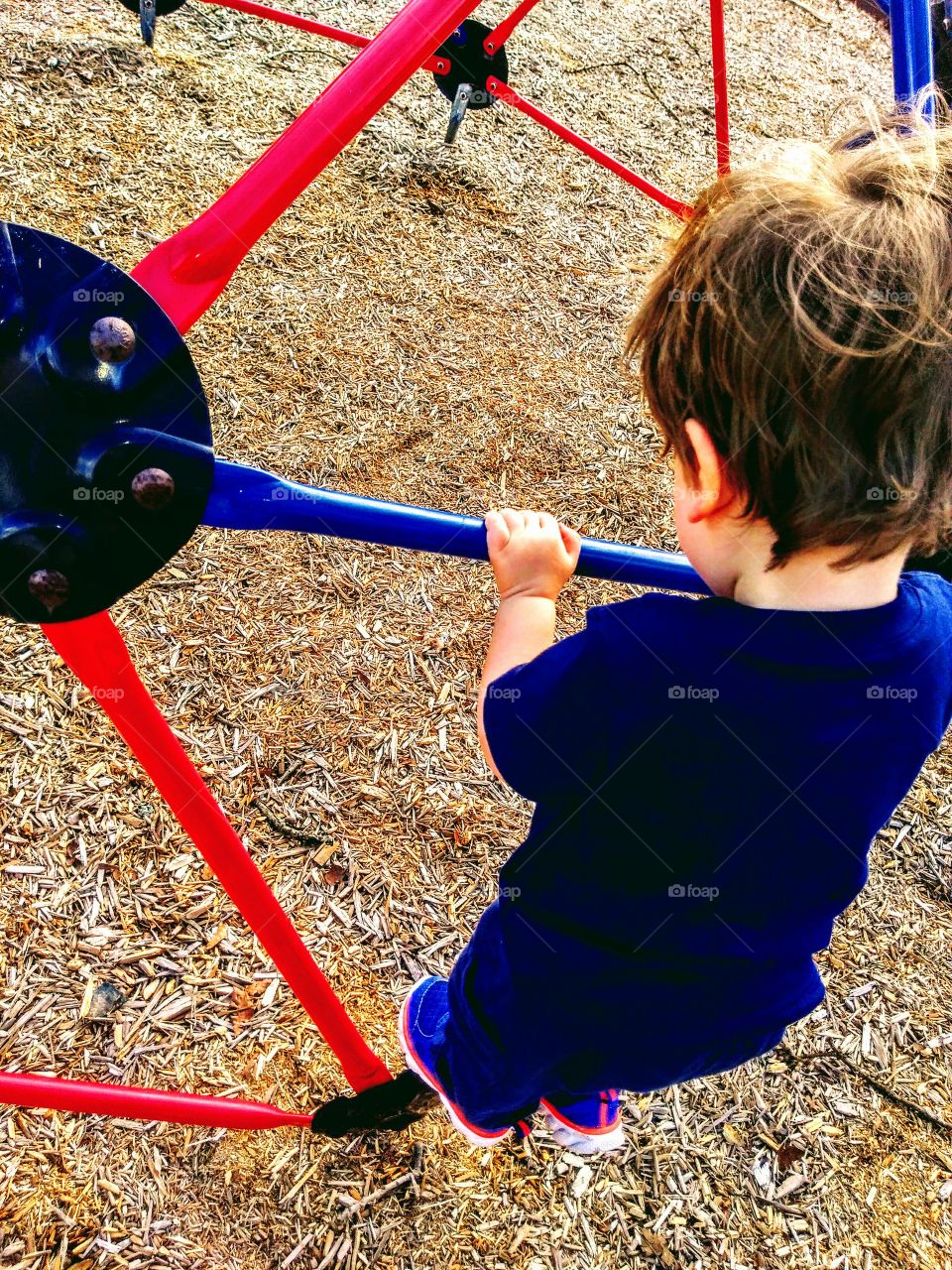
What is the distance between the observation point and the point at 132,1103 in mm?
1165

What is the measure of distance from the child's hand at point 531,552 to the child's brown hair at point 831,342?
0.19 metres

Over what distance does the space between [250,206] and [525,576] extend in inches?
16.8

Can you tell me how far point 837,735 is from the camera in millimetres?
836

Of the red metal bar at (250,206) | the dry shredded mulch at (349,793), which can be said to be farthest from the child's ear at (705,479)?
the dry shredded mulch at (349,793)

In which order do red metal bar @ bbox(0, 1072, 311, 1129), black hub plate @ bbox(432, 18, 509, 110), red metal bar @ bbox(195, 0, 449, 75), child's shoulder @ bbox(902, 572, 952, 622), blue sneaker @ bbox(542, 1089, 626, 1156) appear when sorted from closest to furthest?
child's shoulder @ bbox(902, 572, 952, 622)
red metal bar @ bbox(0, 1072, 311, 1129)
blue sneaker @ bbox(542, 1089, 626, 1156)
red metal bar @ bbox(195, 0, 449, 75)
black hub plate @ bbox(432, 18, 509, 110)

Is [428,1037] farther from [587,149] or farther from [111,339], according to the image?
[587,149]

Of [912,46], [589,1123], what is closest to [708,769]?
[589,1123]

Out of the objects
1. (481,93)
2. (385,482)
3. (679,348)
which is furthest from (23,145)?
(679,348)

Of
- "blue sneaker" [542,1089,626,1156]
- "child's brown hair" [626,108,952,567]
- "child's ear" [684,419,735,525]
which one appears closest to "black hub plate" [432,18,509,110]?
"child's brown hair" [626,108,952,567]

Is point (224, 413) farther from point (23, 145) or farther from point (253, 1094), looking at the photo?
point (253, 1094)

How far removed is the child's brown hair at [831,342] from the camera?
78 cm

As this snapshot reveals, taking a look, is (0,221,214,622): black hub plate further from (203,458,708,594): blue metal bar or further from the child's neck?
the child's neck

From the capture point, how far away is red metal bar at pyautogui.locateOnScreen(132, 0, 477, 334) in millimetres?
786

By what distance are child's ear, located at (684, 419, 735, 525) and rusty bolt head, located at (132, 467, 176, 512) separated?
47 centimetres
